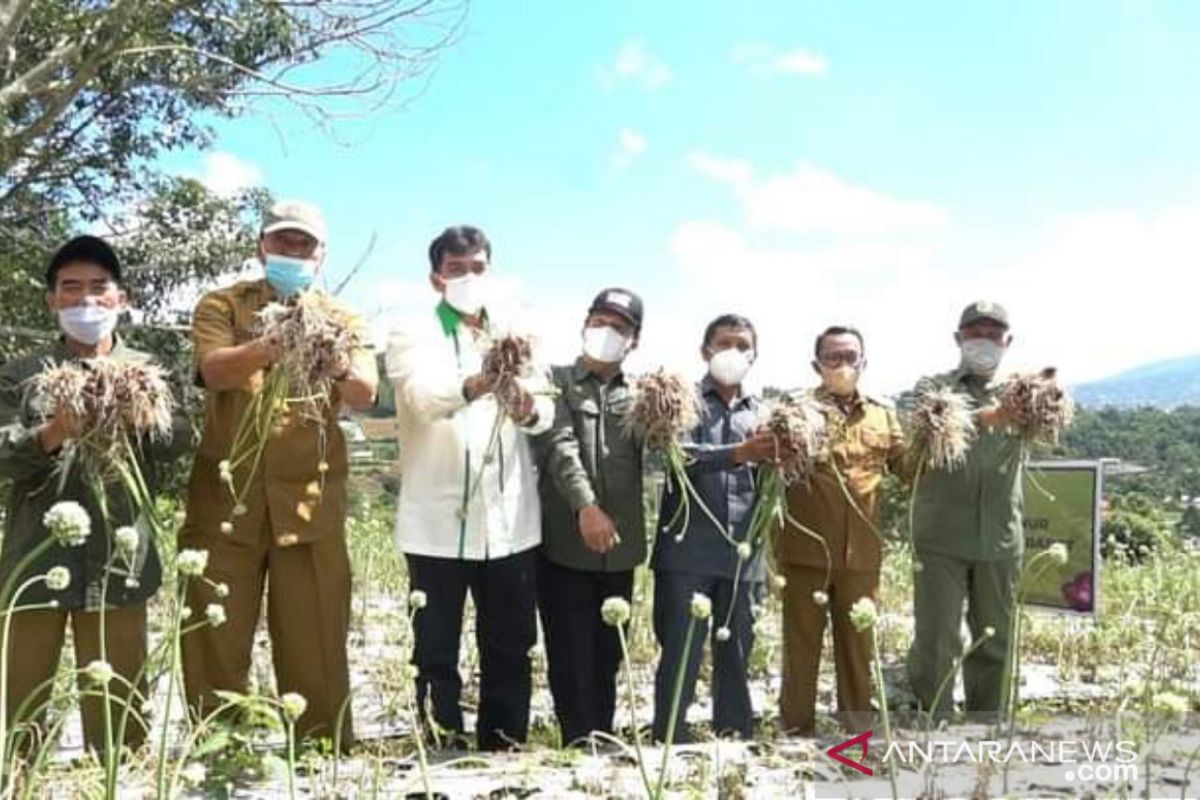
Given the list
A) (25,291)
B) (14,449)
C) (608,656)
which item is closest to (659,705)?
(608,656)

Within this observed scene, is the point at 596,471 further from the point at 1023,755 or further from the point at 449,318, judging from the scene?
the point at 1023,755

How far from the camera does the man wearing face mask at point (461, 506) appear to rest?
334 cm

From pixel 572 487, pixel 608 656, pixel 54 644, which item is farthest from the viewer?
pixel 608 656

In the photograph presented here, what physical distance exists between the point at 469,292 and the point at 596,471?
2.62ft

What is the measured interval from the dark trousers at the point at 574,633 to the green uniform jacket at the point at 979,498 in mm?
1331

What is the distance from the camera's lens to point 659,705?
11.6 feet

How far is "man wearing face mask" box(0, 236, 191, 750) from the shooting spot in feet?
9.39

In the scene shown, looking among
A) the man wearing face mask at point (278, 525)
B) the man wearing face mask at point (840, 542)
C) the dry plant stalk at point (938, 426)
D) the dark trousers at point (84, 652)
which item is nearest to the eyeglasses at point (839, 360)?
the man wearing face mask at point (840, 542)

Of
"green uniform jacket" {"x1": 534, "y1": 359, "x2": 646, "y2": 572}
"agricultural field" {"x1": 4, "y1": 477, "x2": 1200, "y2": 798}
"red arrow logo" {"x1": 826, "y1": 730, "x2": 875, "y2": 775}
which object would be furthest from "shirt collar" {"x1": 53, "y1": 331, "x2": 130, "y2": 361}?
"red arrow logo" {"x1": 826, "y1": 730, "x2": 875, "y2": 775}

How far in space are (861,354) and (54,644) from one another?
2.94m

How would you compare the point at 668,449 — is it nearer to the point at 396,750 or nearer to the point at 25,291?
the point at 396,750

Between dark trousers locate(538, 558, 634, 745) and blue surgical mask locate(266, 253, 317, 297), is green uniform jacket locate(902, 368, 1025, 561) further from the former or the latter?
blue surgical mask locate(266, 253, 317, 297)

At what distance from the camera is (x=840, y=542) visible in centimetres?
389

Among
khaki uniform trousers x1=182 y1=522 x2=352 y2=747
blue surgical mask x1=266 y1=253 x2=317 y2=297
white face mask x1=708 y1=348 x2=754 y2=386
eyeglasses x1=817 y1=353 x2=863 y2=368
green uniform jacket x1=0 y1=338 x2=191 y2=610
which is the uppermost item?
blue surgical mask x1=266 y1=253 x2=317 y2=297
